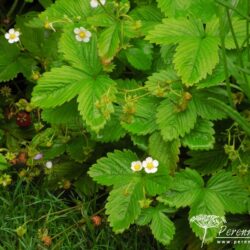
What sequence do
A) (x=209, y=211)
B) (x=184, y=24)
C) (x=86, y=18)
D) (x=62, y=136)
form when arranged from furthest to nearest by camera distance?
(x=62, y=136), (x=86, y=18), (x=184, y=24), (x=209, y=211)

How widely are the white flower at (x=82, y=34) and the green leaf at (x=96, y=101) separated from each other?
129 millimetres

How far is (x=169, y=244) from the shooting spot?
5.65ft

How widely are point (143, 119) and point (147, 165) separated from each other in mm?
130

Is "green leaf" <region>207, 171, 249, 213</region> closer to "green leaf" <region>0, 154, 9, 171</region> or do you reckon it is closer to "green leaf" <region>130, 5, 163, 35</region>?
"green leaf" <region>130, 5, 163, 35</region>

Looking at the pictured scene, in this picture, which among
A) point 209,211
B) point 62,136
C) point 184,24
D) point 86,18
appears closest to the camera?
point 209,211

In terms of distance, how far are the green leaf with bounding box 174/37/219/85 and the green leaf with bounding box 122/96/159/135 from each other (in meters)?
0.14

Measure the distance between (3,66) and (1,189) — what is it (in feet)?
1.38

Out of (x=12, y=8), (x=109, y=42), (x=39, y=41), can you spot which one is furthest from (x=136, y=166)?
(x=12, y=8)

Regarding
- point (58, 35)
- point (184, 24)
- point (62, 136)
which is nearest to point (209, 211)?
point (184, 24)

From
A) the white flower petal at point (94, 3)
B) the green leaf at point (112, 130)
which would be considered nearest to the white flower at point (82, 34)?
the white flower petal at point (94, 3)

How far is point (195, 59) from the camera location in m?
1.58

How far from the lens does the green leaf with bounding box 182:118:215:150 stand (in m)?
1.59

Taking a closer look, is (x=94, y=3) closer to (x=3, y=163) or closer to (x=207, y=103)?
(x=207, y=103)

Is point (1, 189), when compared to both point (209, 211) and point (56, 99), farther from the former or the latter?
point (209, 211)
